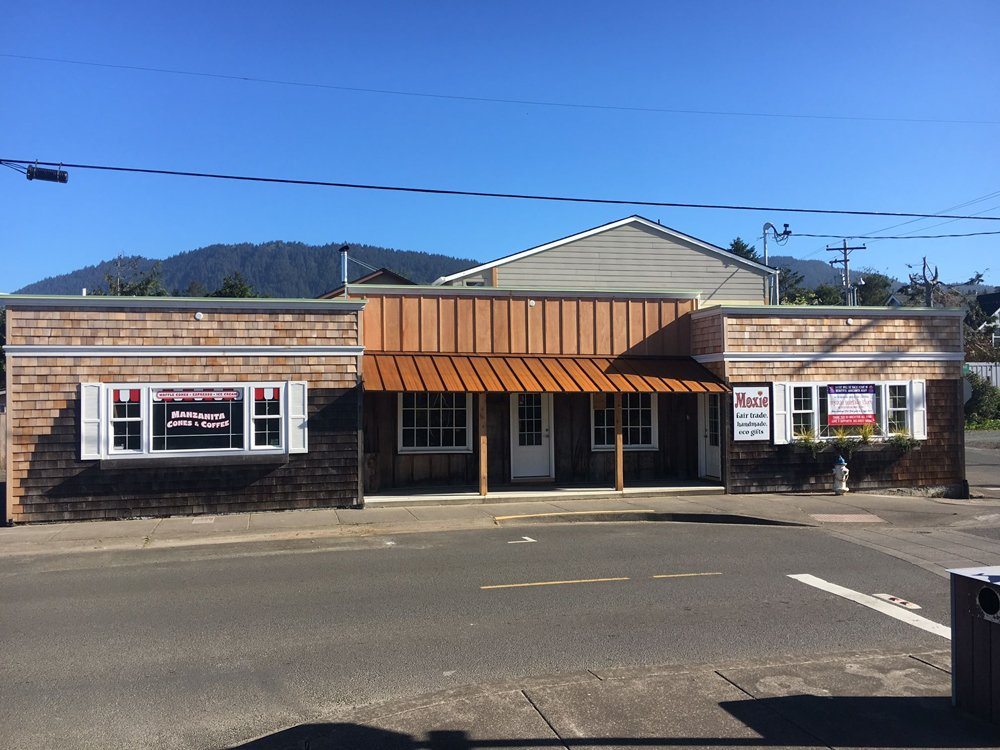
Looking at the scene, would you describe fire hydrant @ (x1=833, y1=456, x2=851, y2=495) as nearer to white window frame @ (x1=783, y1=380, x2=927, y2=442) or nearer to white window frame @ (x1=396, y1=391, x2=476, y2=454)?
white window frame @ (x1=783, y1=380, x2=927, y2=442)

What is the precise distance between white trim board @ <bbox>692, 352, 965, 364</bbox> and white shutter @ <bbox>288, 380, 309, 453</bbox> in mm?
8305

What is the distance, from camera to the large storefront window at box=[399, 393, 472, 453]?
15.8 meters

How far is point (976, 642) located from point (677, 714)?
70.4 inches

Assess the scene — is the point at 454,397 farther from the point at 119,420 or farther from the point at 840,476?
the point at 840,476

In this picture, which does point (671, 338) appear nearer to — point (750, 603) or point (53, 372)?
point (750, 603)

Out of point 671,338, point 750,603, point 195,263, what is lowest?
point 750,603

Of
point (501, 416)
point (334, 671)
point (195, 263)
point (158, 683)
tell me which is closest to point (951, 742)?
point (334, 671)

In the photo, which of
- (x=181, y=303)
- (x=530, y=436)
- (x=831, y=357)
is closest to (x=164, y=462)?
(x=181, y=303)

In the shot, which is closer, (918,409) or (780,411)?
(780,411)

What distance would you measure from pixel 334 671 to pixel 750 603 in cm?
414

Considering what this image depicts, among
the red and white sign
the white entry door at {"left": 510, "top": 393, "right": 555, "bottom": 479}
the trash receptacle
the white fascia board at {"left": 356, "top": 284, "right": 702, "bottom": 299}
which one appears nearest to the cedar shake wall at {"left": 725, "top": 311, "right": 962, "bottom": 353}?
the white fascia board at {"left": 356, "top": 284, "right": 702, "bottom": 299}

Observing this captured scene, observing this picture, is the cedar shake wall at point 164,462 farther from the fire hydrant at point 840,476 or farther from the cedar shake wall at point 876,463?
the fire hydrant at point 840,476

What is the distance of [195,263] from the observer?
18538 cm

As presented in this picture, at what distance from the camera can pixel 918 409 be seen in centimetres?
1655
